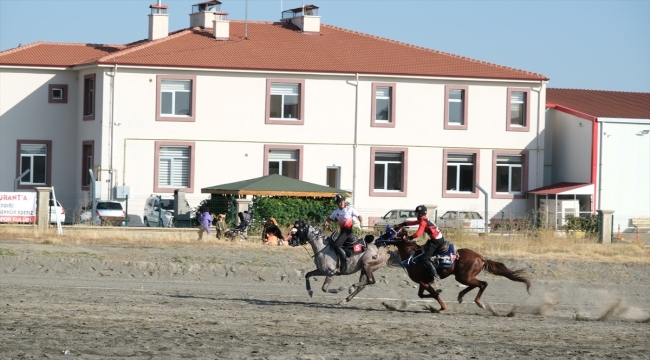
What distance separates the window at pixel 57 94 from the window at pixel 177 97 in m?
5.52

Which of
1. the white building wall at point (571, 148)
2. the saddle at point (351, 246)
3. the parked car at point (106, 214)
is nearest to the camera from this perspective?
the saddle at point (351, 246)

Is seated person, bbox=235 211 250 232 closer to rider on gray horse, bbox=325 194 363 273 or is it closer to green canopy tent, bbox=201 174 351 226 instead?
green canopy tent, bbox=201 174 351 226

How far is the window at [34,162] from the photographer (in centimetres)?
4828

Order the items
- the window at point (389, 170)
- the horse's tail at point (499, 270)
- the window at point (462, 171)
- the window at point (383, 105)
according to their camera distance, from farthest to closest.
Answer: the window at point (462, 171) → the window at point (389, 170) → the window at point (383, 105) → the horse's tail at point (499, 270)

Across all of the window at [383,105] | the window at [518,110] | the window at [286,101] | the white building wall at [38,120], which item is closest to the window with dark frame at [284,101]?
the window at [286,101]

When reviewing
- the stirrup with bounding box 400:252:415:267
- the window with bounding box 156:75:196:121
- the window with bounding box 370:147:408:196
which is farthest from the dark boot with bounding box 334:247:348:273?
the window with bounding box 370:147:408:196

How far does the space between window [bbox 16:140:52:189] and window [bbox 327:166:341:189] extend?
1305 centimetres

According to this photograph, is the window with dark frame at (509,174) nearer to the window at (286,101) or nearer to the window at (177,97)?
the window at (286,101)

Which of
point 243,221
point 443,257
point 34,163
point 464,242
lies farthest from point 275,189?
point 443,257

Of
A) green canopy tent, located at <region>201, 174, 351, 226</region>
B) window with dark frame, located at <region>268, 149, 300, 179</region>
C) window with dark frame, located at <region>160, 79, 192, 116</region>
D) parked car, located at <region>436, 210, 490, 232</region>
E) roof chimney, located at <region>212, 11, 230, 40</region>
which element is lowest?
parked car, located at <region>436, 210, 490, 232</region>

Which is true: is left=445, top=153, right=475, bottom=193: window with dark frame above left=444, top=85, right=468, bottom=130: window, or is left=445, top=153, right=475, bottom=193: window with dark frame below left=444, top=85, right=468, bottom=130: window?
below

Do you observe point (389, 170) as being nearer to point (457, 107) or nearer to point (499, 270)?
point (457, 107)

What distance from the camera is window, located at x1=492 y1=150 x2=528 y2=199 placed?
4975 centimetres

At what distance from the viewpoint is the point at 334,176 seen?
4831cm
